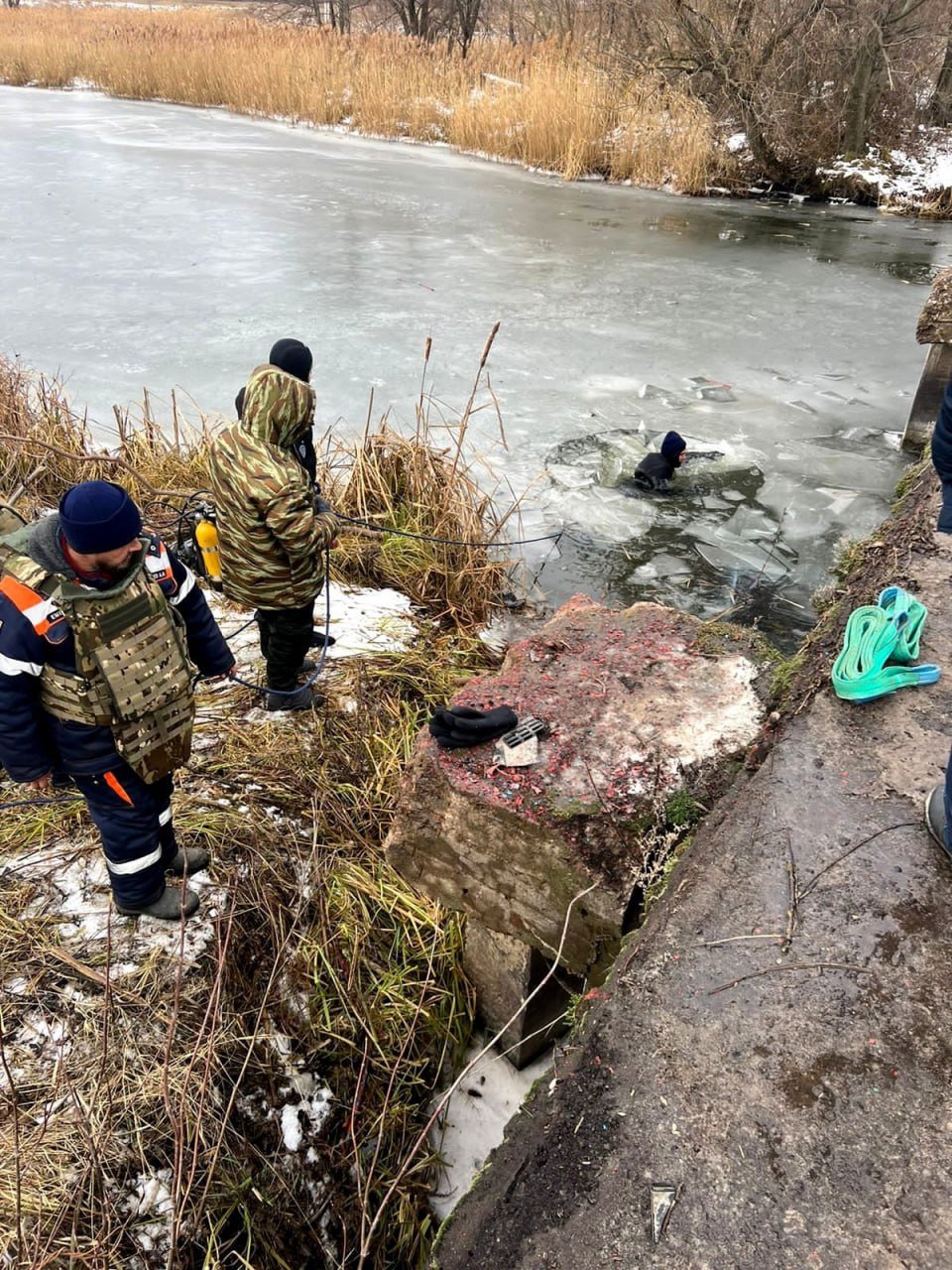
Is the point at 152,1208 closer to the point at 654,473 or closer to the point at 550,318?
the point at 654,473

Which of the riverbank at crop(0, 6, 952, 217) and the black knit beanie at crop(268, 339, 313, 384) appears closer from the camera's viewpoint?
the black knit beanie at crop(268, 339, 313, 384)

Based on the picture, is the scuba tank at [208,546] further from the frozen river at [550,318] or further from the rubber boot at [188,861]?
the frozen river at [550,318]

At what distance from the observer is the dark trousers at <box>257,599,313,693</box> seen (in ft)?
10.1

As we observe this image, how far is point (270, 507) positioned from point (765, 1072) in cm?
216

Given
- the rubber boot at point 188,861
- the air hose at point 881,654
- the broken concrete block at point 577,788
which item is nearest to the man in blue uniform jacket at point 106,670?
the rubber boot at point 188,861

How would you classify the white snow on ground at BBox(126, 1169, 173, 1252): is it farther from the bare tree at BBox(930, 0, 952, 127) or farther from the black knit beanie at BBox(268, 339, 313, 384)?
the bare tree at BBox(930, 0, 952, 127)

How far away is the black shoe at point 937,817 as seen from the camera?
1.73m

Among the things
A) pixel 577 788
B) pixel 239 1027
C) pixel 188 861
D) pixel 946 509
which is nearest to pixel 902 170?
pixel 946 509

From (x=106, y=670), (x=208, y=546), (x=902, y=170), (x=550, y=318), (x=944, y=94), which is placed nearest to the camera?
(x=106, y=670)

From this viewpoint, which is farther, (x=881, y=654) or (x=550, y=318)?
(x=550, y=318)

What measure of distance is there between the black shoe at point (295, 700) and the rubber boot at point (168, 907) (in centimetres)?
96

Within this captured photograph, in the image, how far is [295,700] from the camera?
3.23 meters

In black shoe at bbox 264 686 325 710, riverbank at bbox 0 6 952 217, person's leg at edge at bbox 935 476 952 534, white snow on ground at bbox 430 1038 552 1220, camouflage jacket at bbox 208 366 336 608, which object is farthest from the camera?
riverbank at bbox 0 6 952 217

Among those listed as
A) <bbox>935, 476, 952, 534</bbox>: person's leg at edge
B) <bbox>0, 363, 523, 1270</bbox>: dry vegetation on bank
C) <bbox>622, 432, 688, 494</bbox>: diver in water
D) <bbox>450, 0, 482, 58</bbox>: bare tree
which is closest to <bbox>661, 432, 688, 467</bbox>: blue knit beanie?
<bbox>622, 432, 688, 494</bbox>: diver in water
